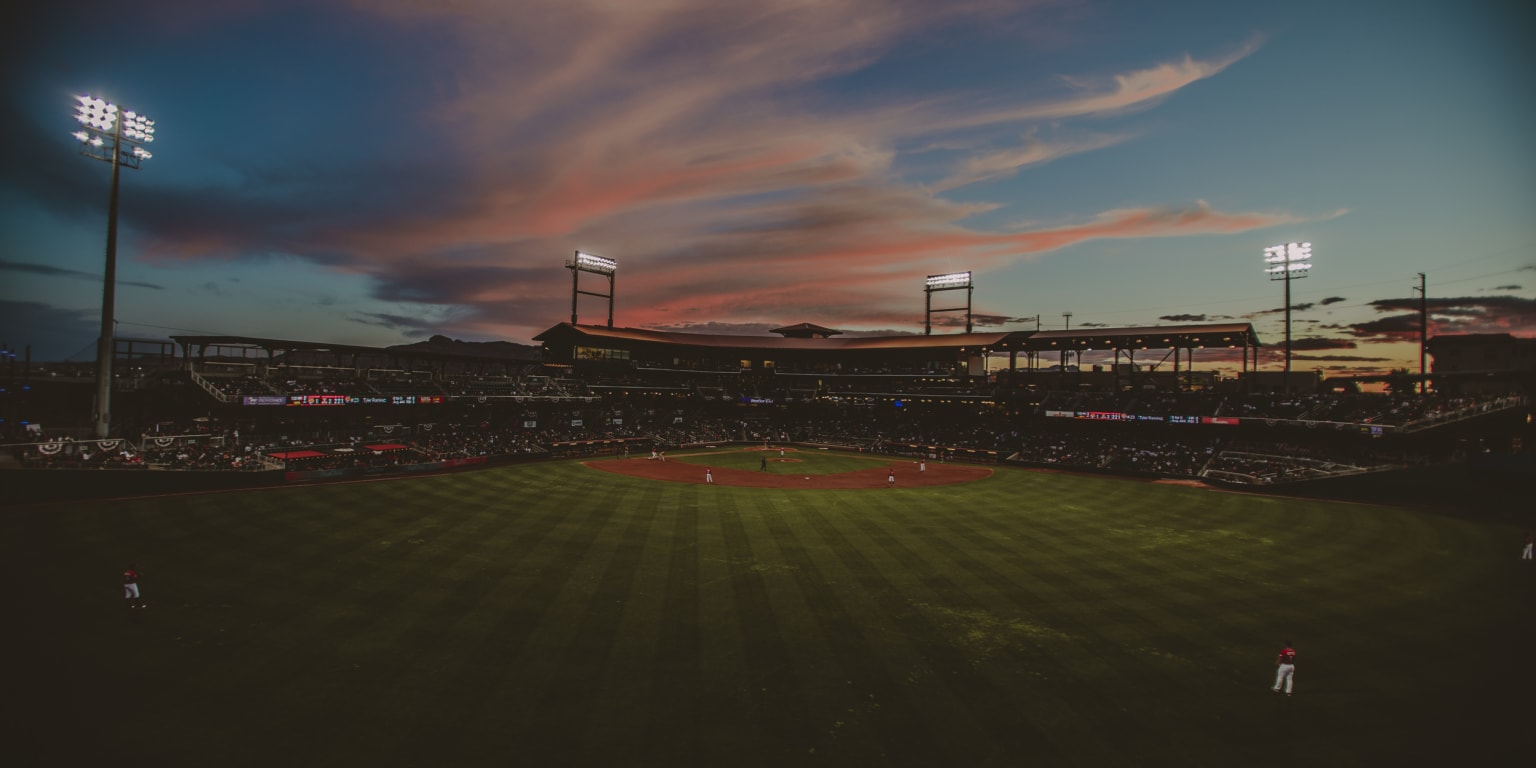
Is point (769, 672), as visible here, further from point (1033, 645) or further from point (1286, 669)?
point (1286, 669)

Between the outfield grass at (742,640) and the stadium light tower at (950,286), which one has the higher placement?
the stadium light tower at (950,286)

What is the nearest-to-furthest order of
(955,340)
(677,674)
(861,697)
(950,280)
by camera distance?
(861,697) < (677,674) < (955,340) < (950,280)

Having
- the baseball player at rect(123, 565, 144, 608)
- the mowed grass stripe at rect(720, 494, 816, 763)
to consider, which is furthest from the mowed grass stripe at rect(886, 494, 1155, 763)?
the baseball player at rect(123, 565, 144, 608)

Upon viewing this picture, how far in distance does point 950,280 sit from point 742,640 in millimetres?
72539

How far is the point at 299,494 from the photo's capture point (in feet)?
95.3

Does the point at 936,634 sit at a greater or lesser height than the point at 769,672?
greater

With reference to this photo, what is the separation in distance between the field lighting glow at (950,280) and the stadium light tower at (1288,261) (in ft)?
110

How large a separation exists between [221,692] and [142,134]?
37.1m

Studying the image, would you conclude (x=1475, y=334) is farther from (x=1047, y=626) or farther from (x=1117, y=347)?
(x=1047, y=626)

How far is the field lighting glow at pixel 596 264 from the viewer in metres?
74.9

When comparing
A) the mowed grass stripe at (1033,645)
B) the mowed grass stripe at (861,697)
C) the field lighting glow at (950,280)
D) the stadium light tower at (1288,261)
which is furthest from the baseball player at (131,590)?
the field lighting glow at (950,280)

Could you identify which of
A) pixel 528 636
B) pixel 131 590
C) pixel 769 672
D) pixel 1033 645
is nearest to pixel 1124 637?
pixel 1033 645

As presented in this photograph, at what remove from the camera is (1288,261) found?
47469 millimetres

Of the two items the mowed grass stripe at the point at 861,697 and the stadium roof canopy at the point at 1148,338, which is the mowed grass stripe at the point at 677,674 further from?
the stadium roof canopy at the point at 1148,338
